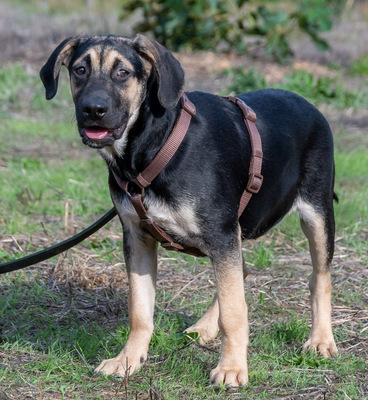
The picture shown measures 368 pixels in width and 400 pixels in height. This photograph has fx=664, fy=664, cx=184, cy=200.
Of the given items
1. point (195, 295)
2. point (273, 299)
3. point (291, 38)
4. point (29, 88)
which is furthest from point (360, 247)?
point (291, 38)

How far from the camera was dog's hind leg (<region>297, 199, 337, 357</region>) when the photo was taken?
3.93 meters

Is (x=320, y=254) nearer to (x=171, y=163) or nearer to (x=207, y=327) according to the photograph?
(x=207, y=327)

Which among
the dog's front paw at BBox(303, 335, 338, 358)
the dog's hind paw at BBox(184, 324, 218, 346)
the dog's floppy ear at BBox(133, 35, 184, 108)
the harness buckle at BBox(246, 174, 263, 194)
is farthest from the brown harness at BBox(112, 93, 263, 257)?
the dog's front paw at BBox(303, 335, 338, 358)

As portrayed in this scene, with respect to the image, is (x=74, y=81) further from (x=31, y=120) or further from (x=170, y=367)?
(x=31, y=120)

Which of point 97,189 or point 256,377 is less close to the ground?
point 256,377

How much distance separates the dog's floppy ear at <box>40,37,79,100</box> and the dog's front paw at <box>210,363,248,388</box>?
5.43 ft

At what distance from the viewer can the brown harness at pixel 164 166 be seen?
327cm

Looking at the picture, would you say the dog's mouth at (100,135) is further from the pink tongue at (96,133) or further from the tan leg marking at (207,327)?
the tan leg marking at (207,327)

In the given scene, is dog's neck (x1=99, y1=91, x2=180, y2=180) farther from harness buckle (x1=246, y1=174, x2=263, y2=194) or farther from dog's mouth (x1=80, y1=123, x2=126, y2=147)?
harness buckle (x1=246, y1=174, x2=263, y2=194)

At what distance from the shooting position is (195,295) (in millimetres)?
4516

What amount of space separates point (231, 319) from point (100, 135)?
1.13 meters

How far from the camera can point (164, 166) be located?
10.7 feet

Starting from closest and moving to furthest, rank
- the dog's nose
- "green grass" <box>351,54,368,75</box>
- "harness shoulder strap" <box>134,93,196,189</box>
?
the dog's nose → "harness shoulder strap" <box>134,93,196,189</box> → "green grass" <box>351,54,368,75</box>

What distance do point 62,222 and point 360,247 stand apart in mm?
2494
